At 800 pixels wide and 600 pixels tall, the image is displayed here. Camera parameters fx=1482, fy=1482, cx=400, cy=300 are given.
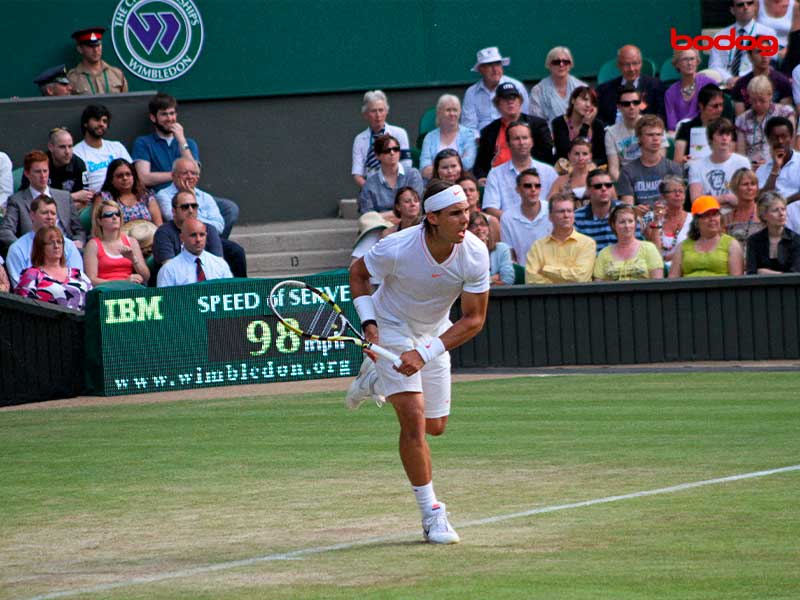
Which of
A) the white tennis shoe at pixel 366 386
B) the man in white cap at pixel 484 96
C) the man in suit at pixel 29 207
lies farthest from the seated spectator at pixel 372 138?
the white tennis shoe at pixel 366 386

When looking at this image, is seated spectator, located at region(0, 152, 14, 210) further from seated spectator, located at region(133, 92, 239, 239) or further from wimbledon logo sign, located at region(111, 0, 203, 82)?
wimbledon logo sign, located at region(111, 0, 203, 82)

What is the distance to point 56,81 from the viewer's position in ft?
63.5

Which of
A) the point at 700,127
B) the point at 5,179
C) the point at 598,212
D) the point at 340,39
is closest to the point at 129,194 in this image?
the point at 5,179

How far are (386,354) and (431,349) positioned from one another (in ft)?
0.79

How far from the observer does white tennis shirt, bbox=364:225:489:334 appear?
26.4 ft

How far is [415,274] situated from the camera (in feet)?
26.5

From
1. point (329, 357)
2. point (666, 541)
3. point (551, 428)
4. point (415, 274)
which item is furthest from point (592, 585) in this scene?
point (329, 357)

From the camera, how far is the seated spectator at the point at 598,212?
16641 mm

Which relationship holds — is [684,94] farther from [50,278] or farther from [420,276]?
[420,276]

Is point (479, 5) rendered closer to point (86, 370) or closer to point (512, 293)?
point (512, 293)

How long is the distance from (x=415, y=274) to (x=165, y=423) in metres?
5.68

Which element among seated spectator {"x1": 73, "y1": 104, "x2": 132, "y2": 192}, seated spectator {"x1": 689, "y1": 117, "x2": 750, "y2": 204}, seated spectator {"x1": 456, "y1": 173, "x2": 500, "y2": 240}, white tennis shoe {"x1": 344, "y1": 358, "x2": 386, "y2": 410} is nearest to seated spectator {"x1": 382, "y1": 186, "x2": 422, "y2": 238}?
seated spectator {"x1": 456, "y1": 173, "x2": 500, "y2": 240}

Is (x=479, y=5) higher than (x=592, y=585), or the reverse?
(x=479, y=5)

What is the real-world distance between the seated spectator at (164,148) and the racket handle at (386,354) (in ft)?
34.1
